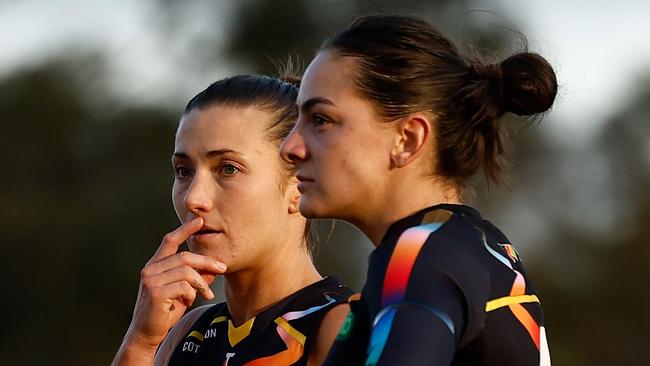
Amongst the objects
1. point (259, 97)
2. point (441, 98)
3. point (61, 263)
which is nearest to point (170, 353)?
point (259, 97)

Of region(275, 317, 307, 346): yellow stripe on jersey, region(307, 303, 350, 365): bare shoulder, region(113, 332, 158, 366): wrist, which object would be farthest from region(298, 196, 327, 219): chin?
region(113, 332, 158, 366): wrist

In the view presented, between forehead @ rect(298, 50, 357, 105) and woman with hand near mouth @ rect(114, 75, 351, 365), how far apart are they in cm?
104

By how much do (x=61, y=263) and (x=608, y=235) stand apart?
25.6 feet

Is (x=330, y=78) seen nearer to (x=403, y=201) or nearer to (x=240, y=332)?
(x=403, y=201)

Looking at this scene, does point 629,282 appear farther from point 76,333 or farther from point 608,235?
point 76,333

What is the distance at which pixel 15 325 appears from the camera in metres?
19.0

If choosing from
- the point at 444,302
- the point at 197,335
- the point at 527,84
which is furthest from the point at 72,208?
the point at 444,302

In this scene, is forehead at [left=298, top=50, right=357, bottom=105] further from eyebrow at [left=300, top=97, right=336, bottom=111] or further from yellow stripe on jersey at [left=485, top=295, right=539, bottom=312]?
yellow stripe on jersey at [left=485, top=295, right=539, bottom=312]

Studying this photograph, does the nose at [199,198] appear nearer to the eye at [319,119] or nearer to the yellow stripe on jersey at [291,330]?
the yellow stripe on jersey at [291,330]

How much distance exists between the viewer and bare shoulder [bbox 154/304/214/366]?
5254 mm

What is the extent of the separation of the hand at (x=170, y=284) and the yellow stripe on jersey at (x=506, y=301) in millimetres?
1444

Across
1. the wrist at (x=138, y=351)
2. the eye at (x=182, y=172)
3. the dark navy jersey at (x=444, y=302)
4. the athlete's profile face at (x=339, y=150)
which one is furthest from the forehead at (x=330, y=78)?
the wrist at (x=138, y=351)

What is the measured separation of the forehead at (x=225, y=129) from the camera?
4914 millimetres

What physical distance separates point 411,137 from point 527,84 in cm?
38
